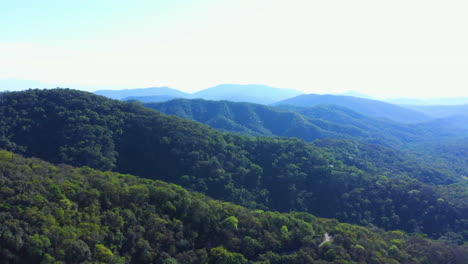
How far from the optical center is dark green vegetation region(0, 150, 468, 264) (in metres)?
19.7

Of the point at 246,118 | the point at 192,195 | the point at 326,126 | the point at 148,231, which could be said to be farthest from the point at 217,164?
the point at 326,126

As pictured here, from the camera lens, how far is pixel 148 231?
25.2 meters

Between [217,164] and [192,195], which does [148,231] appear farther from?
[217,164]

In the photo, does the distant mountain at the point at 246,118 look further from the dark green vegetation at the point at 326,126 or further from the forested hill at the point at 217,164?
the forested hill at the point at 217,164

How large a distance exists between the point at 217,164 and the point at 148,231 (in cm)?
2526

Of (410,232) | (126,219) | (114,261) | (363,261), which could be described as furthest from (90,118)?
(410,232)

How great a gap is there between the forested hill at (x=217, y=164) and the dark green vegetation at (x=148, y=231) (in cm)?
1508

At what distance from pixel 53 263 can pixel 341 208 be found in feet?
138

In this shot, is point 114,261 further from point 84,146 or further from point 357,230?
point 84,146

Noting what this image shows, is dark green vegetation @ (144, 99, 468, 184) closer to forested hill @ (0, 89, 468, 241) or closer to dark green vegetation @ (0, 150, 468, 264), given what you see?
forested hill @ (0, 89, 468, 241)

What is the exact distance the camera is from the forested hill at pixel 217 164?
46.2m

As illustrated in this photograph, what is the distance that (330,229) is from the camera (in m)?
31.2

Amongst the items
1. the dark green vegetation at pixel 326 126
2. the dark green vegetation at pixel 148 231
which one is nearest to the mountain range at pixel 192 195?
the dark green vegetation at pixel 148 231

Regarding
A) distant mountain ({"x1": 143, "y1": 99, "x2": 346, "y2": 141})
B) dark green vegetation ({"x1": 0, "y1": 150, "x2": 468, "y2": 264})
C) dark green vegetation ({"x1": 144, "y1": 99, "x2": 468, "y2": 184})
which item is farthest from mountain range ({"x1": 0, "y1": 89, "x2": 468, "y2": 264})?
distant mountain ({"x1": 143, "y1": 99, "x2": 346, "y2": 141})
